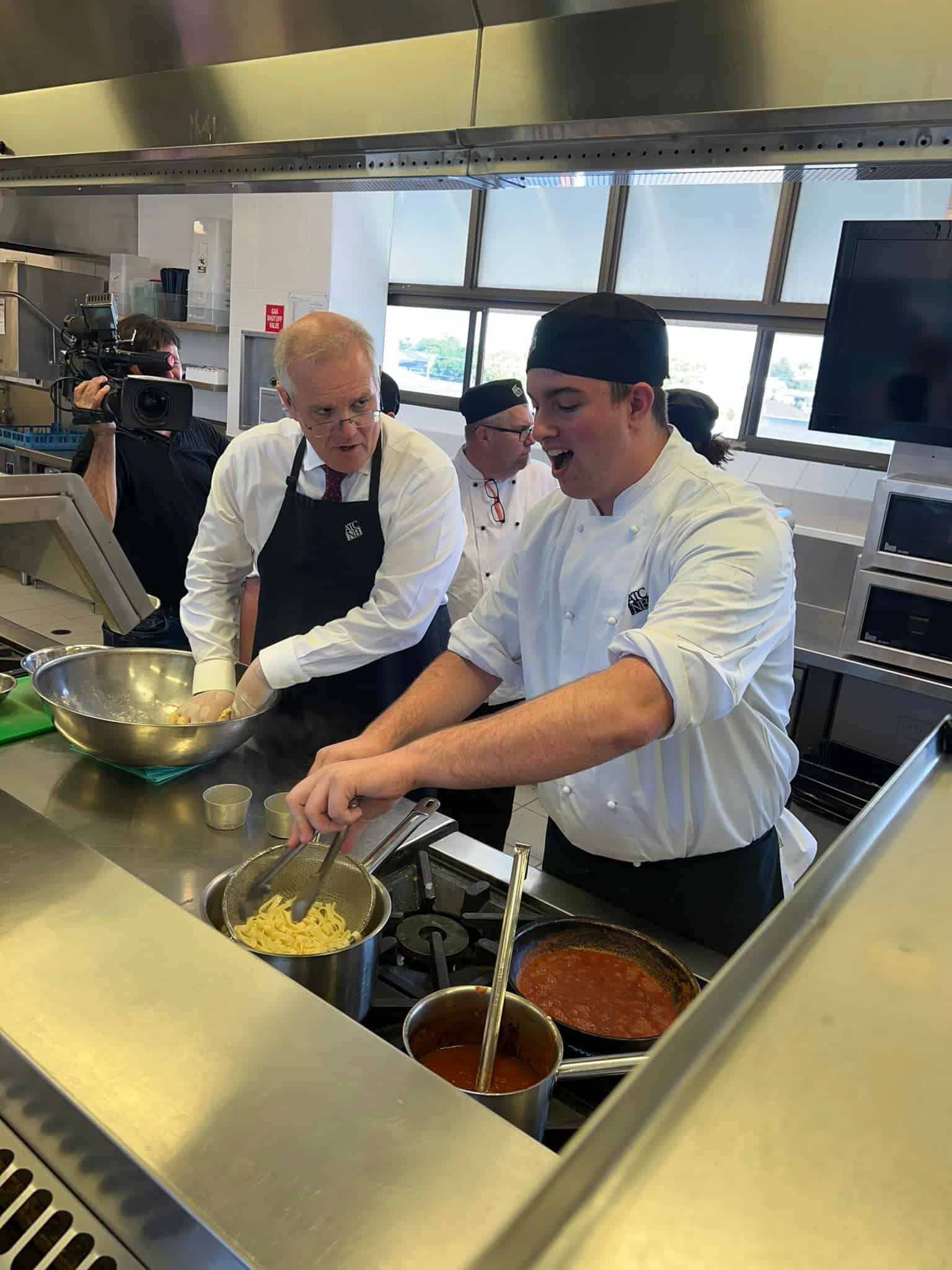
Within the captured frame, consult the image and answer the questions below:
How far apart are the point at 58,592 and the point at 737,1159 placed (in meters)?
6.86

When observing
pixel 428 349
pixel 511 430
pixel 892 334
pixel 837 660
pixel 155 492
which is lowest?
pixel 837 660

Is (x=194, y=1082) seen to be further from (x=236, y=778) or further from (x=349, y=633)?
(x=349, y=633)

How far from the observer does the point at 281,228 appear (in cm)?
602

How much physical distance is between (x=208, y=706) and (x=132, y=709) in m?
0.19

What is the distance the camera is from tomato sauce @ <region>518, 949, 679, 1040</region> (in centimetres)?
112

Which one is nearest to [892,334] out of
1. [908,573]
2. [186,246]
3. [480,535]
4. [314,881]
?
[908,573]

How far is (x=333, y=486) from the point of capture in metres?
2.25

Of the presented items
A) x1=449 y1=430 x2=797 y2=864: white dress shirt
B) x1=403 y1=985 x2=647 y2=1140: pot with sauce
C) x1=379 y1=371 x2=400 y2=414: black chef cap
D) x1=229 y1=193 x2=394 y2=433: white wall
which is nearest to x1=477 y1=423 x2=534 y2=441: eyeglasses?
x1=379 y1=371 x2=400 y2=414: black chef cap

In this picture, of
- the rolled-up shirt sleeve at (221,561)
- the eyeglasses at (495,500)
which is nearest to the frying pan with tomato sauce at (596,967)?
the rolled-up shirt sleeve at (221,561)

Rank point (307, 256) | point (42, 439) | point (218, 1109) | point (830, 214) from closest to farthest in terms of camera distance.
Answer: point (218, 1109) < point (830, 214) < point (42, 439) < point (307, 256)

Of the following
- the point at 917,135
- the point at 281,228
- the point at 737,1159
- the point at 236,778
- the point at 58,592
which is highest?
the point at 281,228

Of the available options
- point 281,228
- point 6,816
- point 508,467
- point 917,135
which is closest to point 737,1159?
point 917,135

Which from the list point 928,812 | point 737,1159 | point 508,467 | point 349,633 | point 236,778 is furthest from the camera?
point 508,467

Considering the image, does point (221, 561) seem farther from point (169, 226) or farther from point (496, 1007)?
point (169, 226)
